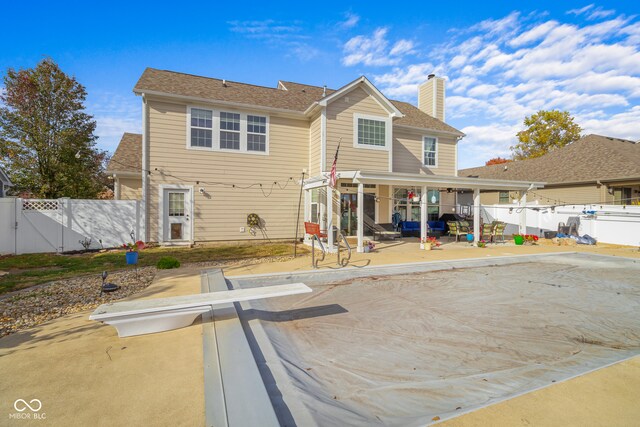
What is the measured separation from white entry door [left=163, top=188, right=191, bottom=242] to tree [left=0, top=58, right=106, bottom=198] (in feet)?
27.6

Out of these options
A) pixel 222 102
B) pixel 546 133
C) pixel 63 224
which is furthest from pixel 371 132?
pixel 546 133

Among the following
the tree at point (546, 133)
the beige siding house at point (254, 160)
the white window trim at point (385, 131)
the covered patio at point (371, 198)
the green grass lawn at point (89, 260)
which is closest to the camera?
the green grass lawn at point (89, 260)

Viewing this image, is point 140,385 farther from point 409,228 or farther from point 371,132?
point 409,228

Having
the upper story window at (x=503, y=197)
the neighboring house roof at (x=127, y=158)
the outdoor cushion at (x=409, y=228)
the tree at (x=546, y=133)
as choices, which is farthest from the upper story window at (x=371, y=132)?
the tree at (x=546, y=133)

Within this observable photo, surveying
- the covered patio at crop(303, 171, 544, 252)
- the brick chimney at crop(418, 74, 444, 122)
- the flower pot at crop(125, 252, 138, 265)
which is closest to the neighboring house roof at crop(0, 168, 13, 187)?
the flower pot at crop(125, 252, 138, 265)

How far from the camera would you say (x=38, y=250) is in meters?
10.6

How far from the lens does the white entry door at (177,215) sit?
Answer: 39.0 feet

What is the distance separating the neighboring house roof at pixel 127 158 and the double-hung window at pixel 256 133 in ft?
18.0

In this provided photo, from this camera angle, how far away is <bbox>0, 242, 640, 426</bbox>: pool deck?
7.56 ft

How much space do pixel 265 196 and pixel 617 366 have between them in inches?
461

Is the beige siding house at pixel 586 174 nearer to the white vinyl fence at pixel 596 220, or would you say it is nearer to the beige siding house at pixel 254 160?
the white vinyl fence at pixel 596 220

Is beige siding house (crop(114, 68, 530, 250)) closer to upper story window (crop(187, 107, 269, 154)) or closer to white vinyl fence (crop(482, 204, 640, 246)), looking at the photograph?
upper story window (crop(187, 107, 269, 154))

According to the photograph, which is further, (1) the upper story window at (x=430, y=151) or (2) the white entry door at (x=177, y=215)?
(1) the upper story window at (x=430, y=151)

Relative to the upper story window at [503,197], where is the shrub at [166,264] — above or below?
below
